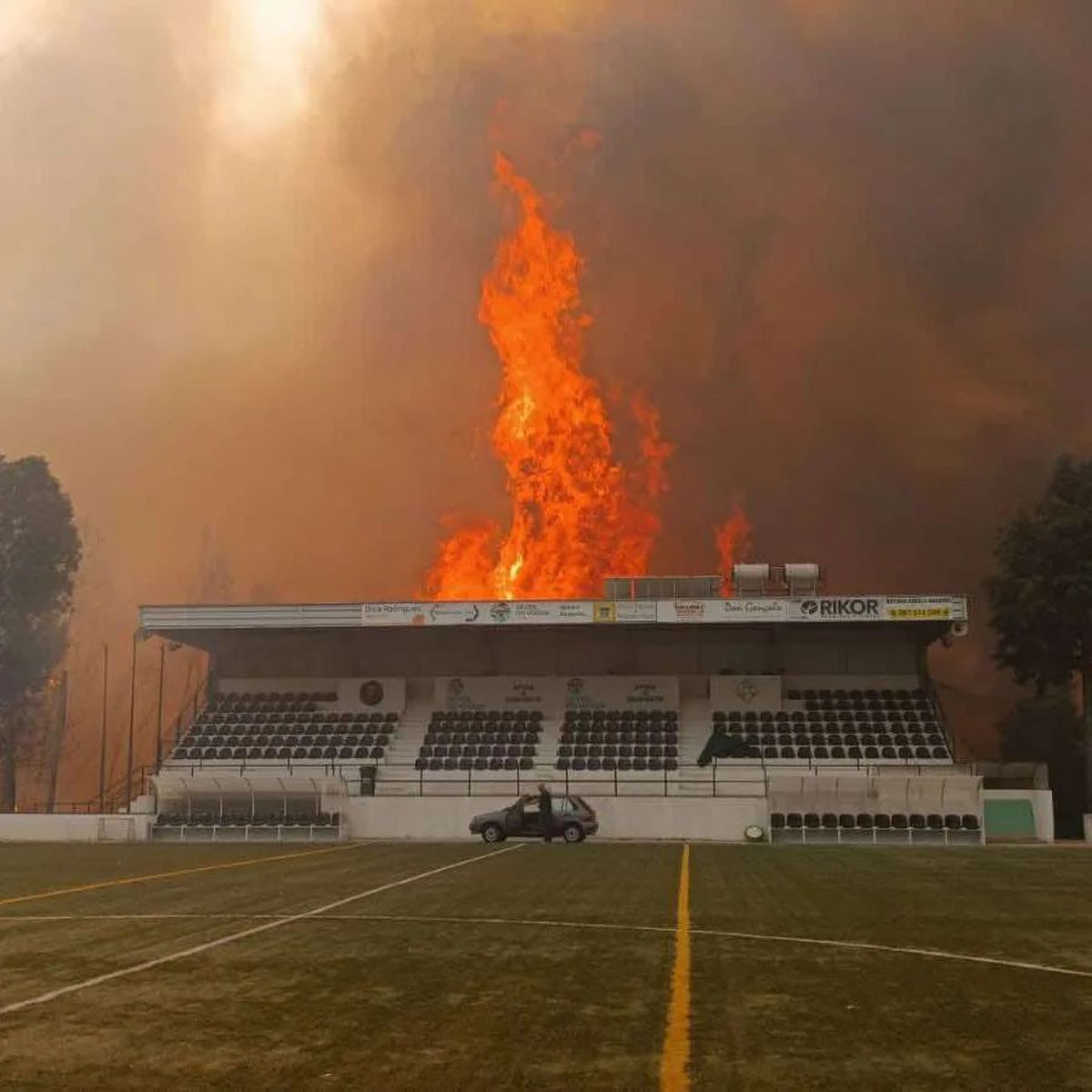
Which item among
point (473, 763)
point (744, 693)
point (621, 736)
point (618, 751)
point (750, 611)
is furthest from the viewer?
point (744, 693)

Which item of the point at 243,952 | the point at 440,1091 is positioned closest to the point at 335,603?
the point at 243,952

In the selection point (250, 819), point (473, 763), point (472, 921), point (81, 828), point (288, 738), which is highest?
point (288, 738)

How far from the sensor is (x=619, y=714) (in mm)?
50625

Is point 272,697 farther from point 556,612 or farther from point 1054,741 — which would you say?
point 1054,741

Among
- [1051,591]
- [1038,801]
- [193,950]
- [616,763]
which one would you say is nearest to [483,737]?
[616,763]

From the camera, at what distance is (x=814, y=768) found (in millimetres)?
44781

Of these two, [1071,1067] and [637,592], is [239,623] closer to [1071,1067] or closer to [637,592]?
[637,592]

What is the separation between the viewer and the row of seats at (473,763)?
4562 centimetres

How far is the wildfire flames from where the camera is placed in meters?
66.1

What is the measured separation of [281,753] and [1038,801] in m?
29.1

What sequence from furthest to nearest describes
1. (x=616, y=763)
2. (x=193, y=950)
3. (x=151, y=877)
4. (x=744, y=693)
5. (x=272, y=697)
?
(x=272, y=697) < (x=744, y=693) < (x=616, y=763) < (x=151, y=877) < (x=193, y=950)

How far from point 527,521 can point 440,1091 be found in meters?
60.6

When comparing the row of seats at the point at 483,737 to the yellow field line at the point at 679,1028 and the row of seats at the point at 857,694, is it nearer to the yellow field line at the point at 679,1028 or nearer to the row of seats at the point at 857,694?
the row of seats at the point at 857,694

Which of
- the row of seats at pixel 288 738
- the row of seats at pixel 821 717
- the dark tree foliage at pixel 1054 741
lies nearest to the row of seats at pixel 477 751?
the row of seats at pixel 288 738
